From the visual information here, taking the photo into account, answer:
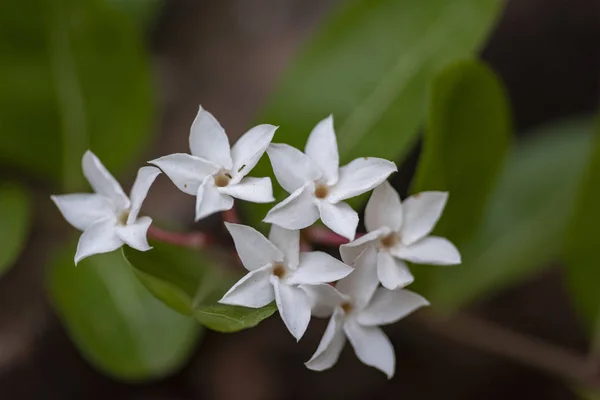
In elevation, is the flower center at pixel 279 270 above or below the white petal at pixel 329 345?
above

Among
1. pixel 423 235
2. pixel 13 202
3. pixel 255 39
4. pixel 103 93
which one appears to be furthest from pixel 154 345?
pixel 255 39

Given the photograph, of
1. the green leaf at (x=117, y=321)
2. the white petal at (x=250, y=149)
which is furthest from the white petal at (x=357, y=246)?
the green leaf at (x=117, y=321)

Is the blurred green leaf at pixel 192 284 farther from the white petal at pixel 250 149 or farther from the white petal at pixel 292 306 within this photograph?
the white petal at pixel 250 149

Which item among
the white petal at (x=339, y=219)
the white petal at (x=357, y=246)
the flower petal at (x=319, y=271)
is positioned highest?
the white petal at (x=339, y=219)

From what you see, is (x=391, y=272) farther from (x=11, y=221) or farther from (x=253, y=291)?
(x=11, y=221)

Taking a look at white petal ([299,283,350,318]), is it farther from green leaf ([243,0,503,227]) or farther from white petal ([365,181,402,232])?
green leaf ([243,0,503,227])

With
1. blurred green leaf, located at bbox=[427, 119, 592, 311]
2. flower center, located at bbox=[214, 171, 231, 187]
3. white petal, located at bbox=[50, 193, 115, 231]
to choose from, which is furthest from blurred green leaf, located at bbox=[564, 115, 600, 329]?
white petal, located at bbox=[50, 193, 115, 231]

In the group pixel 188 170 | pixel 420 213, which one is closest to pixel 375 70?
pixel 420 213
